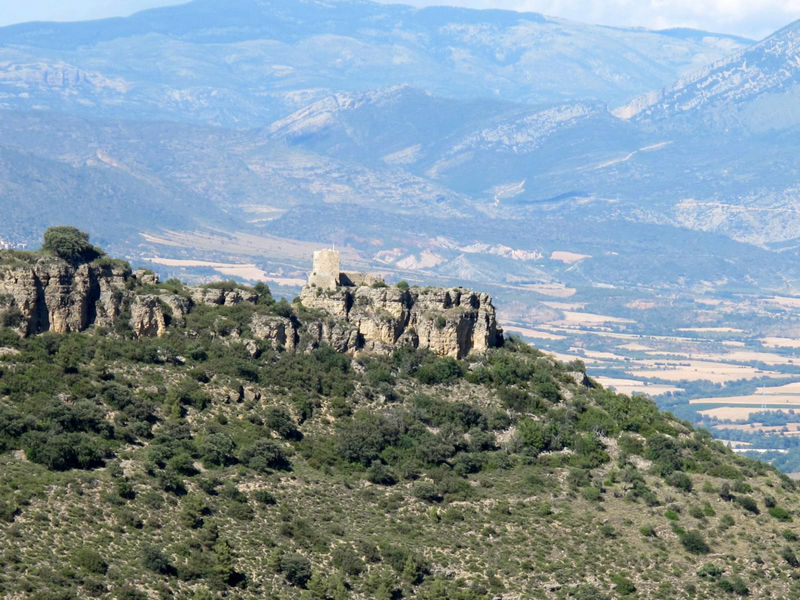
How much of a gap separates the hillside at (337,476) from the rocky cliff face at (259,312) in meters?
A: 0.30

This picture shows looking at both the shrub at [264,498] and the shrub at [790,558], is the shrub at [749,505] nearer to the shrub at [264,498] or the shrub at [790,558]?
the shrub at [790,558]

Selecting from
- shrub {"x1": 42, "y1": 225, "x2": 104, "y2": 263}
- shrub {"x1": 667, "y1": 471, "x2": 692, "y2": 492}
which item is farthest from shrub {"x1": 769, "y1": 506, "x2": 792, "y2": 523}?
shrub {"x1": 42, "y1": 225, "x2": 104, "y2": 263}

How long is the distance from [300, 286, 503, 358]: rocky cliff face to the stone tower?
677 mm

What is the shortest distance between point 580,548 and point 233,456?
42.0 ft

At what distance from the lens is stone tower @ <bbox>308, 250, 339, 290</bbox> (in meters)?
73.1

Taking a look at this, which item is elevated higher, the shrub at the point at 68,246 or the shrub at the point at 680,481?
the shrub at the point at 68,246

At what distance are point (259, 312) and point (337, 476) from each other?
12.5 m

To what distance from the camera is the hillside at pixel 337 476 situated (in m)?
48.5

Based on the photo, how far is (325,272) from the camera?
241ft

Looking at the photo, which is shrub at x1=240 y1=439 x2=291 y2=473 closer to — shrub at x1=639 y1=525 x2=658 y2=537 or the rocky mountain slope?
the rocky mountain slope

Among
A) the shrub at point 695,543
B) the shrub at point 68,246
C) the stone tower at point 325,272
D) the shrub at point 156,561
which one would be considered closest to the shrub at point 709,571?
the shrub at point 695,543

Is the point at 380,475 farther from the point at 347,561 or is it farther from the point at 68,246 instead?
the point at 68,246

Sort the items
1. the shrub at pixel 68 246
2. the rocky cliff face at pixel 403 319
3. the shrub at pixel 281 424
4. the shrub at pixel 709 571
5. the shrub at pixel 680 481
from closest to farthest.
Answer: the shrub at pixel 709 571 < the shrub at pixel 281 424 < the shrub at pixel 680 481 < the shrub at pixel 68 246 < the rocky cliff face at pixel 403 319

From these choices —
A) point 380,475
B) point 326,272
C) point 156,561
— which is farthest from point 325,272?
point 156,561
